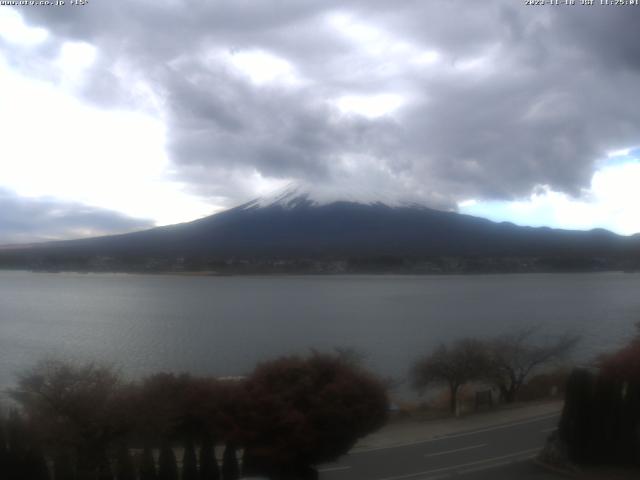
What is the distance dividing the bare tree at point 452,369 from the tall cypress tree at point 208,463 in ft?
46.5

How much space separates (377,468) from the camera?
47.3 ft

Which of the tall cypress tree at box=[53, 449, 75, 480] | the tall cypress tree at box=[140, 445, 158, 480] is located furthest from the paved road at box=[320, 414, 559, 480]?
the tall cypress tree at box=[53, 449, 75, 480]

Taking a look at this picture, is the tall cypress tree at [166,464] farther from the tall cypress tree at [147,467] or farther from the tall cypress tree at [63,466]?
the tall cypress tree at [63,466]

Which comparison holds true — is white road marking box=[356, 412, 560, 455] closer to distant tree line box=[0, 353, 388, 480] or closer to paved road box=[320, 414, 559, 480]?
paved road box=[320, 414, 559, 480]

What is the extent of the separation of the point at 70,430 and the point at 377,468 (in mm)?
5853

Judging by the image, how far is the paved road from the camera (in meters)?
13.6

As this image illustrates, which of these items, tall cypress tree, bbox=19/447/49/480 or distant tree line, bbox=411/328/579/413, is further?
distant tree line, bbox=411/328/579/413

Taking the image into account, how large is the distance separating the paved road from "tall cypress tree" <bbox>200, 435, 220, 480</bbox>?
7.28ft

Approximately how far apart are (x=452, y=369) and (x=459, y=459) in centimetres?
1091

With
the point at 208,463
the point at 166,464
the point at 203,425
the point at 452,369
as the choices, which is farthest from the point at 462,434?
the point at 166,464

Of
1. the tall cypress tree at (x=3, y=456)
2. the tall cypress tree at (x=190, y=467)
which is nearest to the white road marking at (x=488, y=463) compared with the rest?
the tall cypress tree at (x=190, y=467)

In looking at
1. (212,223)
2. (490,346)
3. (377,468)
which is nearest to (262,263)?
(212,223)

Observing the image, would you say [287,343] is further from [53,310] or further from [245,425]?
[53,310]

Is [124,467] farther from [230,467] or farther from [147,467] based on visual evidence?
[230,467]
